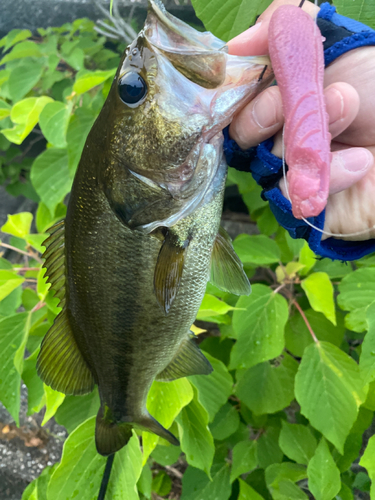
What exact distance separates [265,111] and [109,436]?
0.91 metres

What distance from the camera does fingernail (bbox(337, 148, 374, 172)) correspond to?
0.66m

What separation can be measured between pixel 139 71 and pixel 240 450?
1388 mm

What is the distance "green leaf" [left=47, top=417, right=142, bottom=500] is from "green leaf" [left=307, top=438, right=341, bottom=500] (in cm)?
51

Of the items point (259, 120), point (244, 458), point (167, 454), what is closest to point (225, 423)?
point (244, 458)

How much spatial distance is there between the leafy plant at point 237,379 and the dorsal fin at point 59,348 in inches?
2.8

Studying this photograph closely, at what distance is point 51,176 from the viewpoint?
1437 millimetres

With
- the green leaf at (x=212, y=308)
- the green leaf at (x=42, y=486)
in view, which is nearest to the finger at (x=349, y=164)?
the green leaf at (x=212, y=308)

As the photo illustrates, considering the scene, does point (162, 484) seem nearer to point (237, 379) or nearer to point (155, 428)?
point (237, 379)

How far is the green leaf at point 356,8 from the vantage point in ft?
2.38

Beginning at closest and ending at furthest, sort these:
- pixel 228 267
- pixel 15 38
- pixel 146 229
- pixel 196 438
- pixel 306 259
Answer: pixel 146 229 → pixel 228 267 → pixel 196 438 → pixel 306 259 → pixel 15 38

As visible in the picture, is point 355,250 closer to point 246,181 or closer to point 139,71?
point 139,71

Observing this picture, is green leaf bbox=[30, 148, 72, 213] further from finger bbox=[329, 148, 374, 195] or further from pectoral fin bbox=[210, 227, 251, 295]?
finger bbox=[329, 148, 374, 195]

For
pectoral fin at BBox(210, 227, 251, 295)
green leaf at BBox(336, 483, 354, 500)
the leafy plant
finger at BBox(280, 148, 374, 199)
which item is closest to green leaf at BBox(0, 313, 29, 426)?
the leafy plant

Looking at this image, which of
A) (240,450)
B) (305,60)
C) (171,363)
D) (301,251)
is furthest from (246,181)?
(240,450)
